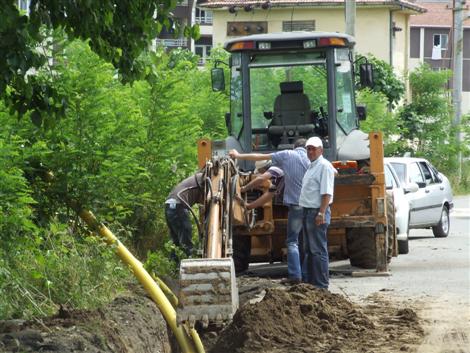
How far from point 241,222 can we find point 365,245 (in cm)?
344

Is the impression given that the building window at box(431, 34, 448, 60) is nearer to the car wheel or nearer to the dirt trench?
the car wheel

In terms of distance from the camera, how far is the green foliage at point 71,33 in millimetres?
8148

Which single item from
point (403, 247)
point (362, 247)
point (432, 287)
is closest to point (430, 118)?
point (403, 247)

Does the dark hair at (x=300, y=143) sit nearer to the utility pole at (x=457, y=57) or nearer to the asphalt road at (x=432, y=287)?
the asphalt road at (x=432, y=287)

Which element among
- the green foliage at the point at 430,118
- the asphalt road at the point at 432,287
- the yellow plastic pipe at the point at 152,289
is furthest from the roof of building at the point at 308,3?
the yellow plastic pipe at the point at 152,289

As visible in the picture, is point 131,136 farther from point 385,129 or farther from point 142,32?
point 385,129

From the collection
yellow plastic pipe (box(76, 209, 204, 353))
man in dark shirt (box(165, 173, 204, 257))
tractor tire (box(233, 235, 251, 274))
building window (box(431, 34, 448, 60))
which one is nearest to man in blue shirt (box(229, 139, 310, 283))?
Answer: man in dark shirt (box(165, 173, 204, 257))

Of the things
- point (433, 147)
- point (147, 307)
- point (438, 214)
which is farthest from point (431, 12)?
point (147, 307)

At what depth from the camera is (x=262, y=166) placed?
17031 mm

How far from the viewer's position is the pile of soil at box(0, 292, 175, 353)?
9594 mm

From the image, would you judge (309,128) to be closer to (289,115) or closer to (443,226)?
(289,115)

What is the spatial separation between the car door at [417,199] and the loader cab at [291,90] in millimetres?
5284

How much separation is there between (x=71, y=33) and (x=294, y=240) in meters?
7.58

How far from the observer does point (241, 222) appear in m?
14.5
